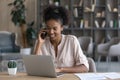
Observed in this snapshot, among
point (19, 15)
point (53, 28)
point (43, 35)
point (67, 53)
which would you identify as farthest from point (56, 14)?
point (19, 15)

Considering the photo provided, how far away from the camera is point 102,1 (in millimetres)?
8609

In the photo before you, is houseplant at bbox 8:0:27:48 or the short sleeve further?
houseplant at bbox 8:0:27:48

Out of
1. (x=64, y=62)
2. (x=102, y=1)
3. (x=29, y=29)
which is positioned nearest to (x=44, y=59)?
(x=64, y=62)

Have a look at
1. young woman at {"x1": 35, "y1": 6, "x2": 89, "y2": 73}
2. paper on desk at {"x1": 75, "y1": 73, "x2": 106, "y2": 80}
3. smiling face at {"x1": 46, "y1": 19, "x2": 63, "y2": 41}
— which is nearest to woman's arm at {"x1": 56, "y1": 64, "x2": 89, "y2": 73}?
young woman at {"x1": 35, "y1": 6, "x2": 89, "y2": 73}

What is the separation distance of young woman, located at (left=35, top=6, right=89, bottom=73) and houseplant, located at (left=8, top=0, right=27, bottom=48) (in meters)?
5.48

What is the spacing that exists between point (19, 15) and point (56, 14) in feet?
18.1

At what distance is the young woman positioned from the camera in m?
2.63

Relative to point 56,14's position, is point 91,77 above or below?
below

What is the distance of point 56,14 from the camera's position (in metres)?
2.73

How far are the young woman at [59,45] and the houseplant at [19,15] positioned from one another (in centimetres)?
548

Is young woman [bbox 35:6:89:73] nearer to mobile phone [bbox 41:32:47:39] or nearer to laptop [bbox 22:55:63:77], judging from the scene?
mobile phone [bbox 41:32:47:39]

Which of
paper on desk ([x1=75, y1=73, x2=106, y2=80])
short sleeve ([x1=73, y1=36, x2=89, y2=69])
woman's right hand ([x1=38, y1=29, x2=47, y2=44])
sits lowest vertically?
paper on desk ([x1=75, y1=73, x2=106, y2=80])

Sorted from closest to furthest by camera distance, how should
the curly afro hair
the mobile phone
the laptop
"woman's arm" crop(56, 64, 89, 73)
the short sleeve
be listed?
1. the laptop
2. "woman's arm" crop(56, 64, 89, 73)
3. the short sleeve
4. the curly afro hair
5. the mobile phone

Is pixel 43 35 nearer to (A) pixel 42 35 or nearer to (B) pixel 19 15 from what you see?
(A) pixel 42 35
